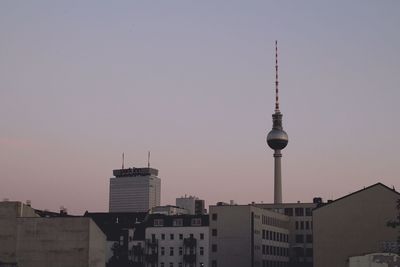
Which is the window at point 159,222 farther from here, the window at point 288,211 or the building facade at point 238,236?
the window at point 288,211

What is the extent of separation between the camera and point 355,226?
108 meters

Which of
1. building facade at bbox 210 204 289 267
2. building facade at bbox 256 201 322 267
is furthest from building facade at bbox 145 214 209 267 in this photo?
building facade at bbox 256 201 322 267

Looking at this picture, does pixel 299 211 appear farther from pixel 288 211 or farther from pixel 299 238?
pixel 299 238

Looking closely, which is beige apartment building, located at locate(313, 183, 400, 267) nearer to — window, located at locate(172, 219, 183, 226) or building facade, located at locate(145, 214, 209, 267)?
building facade, located at locate(145, 214, 209, 267)

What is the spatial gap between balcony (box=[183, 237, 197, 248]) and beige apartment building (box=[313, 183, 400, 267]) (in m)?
43.7

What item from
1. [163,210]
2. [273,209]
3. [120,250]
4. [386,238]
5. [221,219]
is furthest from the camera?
[163,210]

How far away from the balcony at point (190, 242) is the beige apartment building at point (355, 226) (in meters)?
43.7

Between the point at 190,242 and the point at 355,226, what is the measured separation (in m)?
50.3

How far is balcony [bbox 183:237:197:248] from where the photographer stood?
15062 centimetres

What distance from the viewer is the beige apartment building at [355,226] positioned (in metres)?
106

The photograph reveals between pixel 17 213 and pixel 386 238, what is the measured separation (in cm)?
5310

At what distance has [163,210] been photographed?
193375 mm

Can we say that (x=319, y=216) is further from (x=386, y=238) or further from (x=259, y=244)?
(x=259, y=244)

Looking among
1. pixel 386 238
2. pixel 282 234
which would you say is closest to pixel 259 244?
pixel 282 234
